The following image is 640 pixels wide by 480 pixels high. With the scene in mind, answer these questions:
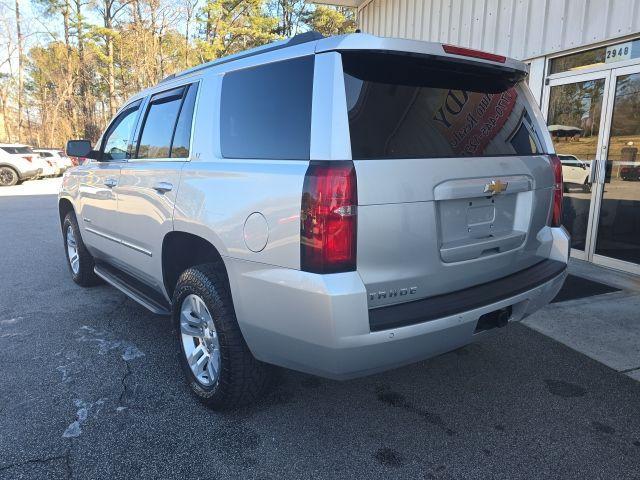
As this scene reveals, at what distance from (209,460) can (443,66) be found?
2283mm

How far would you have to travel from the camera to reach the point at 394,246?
2154mm

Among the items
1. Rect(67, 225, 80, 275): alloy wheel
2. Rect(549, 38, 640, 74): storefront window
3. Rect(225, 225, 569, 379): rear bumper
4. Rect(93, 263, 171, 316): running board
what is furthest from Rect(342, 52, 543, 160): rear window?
Rect(67, 225, 80, 275): alloy wheel

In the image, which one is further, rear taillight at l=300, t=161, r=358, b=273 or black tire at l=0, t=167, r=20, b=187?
black tire at l=0, t=167, r=20, b=187

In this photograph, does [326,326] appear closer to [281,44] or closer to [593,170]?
[281,44]

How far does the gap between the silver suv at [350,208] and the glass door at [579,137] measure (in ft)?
11.7

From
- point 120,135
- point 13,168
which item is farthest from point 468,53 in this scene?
point 13,168

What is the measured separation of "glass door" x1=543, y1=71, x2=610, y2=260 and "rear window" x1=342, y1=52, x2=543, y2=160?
3.84 m

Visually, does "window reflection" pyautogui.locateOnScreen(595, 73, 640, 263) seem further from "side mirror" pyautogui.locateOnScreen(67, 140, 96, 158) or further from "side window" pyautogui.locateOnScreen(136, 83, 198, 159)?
"side mirror" pyautogui.locateOnScreen(67, 140, 96, 158)

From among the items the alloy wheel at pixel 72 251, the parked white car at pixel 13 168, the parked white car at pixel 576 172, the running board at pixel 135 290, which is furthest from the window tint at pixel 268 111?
the parked white car at pixel 13 168

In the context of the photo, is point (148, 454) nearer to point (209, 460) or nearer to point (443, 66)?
point (209, 460)

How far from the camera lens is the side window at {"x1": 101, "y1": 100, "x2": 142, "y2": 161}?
4.07m

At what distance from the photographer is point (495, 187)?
2.49 meters

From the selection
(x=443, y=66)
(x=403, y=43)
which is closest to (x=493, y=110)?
(x=443, y=66)

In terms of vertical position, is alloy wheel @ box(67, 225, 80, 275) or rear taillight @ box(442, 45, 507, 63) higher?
rear taillight @ box(442, 45, 507, 63)
